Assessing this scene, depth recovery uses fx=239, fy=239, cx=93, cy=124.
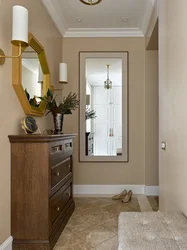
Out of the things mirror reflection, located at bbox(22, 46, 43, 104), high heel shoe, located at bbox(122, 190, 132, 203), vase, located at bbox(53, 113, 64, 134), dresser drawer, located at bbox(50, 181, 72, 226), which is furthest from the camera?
high heel shoe, located at bbox(122, 190, 132, 203)

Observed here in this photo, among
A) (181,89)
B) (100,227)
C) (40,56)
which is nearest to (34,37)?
(40,56)

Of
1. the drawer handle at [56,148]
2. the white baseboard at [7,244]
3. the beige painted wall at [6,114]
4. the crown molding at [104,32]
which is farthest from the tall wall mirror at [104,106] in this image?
the white baseboard at [7,244]

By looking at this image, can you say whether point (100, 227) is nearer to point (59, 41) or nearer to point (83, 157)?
point (83, 157)

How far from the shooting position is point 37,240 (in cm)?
217

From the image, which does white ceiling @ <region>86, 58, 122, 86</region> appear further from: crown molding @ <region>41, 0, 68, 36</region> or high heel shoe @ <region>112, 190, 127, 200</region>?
high heel shoe @ <region>112, 190, 127, 200</region>

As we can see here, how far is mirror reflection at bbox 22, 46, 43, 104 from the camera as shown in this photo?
2510 mm

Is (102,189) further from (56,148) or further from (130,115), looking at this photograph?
(56,148)

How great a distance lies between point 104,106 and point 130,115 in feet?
1.67

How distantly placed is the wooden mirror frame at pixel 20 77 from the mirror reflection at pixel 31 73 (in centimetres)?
9

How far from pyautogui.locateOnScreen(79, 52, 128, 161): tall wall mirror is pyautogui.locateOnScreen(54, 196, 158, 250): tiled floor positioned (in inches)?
34.1

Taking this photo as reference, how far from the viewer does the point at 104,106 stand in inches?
175

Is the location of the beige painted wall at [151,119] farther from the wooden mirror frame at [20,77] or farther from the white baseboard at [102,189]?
the wooden mirror frame at [20,77]

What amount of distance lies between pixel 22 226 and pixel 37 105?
1338mm

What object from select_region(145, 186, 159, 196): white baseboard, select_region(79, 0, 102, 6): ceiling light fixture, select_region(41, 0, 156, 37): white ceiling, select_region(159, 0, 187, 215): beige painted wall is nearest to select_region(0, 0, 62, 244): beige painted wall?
select_region(79, 0, 102, 6): ceiling light fixture
